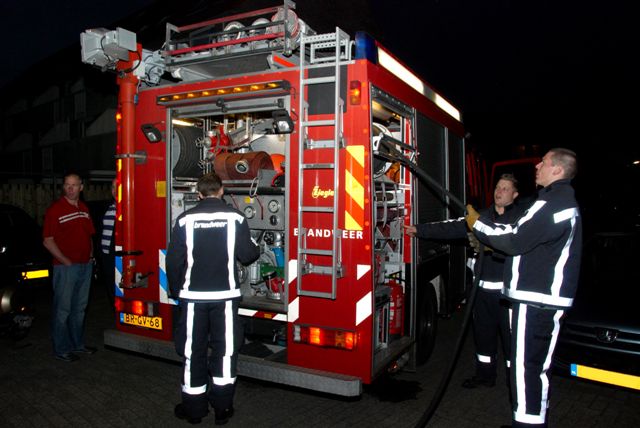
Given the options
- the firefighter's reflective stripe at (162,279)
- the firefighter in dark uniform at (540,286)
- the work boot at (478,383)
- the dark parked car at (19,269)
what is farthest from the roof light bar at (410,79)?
the dark parked car at (19,269)

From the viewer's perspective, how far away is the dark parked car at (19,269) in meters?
5.91

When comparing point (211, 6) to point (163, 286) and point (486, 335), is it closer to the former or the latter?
point (163, 286)

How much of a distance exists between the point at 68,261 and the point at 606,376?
5.23 meters

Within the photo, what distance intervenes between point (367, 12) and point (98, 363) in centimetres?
2035

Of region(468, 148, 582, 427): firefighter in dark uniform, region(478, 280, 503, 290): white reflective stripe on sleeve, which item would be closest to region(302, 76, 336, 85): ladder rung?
region(468, 148, 582, 427): firefighter in dark uniform

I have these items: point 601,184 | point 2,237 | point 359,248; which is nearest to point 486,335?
point 359,248

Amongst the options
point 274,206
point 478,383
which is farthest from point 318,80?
point 478,383

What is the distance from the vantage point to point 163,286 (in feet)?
15.0

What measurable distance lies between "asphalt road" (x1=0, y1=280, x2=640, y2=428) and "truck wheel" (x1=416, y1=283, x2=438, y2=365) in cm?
19

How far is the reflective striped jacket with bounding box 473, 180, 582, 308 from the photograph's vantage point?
330 cm

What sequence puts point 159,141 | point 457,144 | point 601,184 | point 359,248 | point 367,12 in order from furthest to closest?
point 601,184, point 367,12, point 457,144, point 159,141, point 359,248

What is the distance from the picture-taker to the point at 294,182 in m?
3.93

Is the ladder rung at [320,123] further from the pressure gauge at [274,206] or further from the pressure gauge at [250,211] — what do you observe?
the pressure gauge at [250,211]

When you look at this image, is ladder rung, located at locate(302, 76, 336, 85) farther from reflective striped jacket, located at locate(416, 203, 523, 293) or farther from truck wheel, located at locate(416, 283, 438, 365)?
truck wheel, located at locate(416, 283, 438, 365)
